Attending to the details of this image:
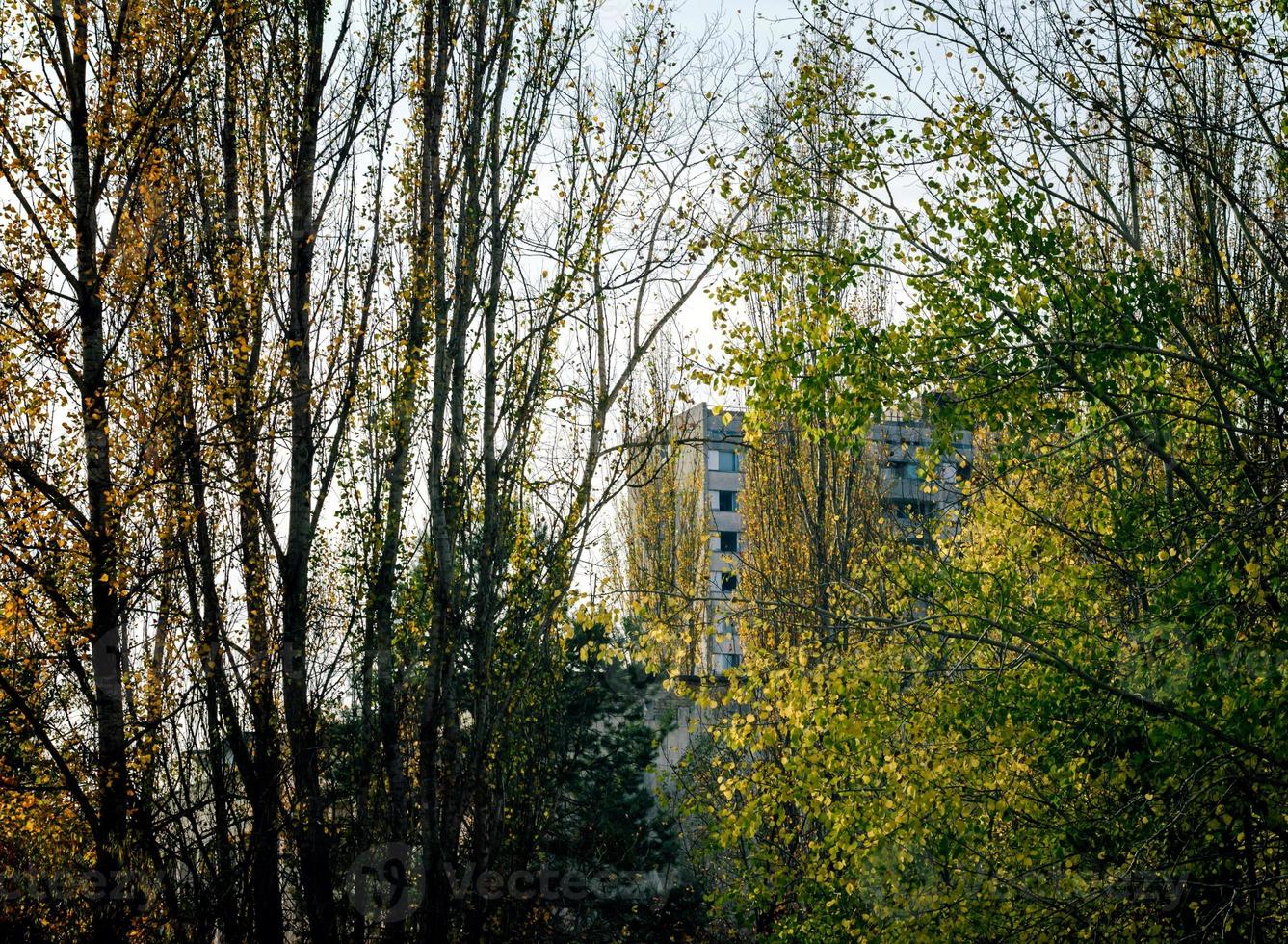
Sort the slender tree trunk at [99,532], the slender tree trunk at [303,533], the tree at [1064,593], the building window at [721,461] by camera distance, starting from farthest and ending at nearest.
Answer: the building window at [721,461] → the slender tree trunk at [303,533] → the slender tree trunk at [99,532] → the tree at [1064,593]

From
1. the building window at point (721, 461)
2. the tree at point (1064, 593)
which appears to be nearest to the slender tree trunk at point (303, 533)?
the tree at point (1064, 593)

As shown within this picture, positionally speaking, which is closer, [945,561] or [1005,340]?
[1005,340]

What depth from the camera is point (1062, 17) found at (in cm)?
619

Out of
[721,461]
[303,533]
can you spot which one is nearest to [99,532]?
[303,533]

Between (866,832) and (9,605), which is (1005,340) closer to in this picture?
(866,832)

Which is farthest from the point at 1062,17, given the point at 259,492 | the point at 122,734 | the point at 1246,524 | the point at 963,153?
the point at 122,734

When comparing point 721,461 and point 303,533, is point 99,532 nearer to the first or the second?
point 303,533

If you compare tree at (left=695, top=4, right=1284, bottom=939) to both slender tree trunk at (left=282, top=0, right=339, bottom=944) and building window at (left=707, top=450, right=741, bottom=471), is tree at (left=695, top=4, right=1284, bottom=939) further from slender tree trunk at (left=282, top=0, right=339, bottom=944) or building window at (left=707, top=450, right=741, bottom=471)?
building window at (left=707, top=450, right=741, bottom=471)

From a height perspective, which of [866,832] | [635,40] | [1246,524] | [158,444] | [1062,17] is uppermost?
[635,40]

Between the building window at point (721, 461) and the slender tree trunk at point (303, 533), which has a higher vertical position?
the building window at point (721, 461)

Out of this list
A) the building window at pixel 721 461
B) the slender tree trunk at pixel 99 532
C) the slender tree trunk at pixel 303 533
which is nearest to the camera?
the slender tree trunk at pixel 99 532

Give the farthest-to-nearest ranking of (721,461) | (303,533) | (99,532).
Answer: (721,461)
(303,533)
(99,532)

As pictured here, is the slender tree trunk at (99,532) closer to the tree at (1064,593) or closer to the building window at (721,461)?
the tree at (1064,593)

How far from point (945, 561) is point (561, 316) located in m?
4.15
